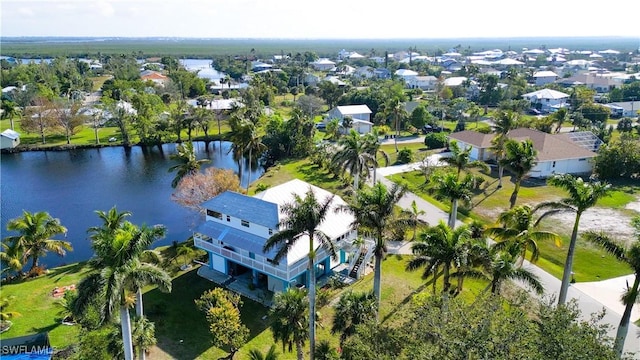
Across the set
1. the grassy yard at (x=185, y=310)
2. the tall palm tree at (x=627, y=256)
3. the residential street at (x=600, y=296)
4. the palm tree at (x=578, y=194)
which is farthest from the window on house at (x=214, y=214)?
the tall palm tree at (x=627, y=256)

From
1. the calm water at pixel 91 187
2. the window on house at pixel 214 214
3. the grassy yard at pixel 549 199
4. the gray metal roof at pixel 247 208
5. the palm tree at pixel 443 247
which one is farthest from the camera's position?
the calm water at pixel 91 187

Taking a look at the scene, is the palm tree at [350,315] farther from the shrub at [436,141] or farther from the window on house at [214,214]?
the shrub at [436,141]

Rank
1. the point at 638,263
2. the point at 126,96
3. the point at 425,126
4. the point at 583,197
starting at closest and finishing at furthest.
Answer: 1. the point at 638,263
2. the point at 583,197
3. the point at 425,126
4. the point at 126,96

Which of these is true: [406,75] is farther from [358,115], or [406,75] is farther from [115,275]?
[115,275]

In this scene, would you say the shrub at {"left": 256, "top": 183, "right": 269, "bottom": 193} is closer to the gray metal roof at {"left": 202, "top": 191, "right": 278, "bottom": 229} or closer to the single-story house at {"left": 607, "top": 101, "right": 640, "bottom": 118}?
the gray metal roof at {"left": 202, "top": 191, "right": 278, "bottom": 229}

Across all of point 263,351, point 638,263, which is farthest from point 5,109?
point 638,263

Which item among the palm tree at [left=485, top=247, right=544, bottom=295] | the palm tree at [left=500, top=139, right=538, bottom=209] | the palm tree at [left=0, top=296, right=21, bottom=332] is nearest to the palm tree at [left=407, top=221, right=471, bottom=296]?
the palm tree at [left=485, top=247, right=544, bottom=295]

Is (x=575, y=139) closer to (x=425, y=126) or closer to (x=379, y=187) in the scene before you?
(x=425, y=126)
